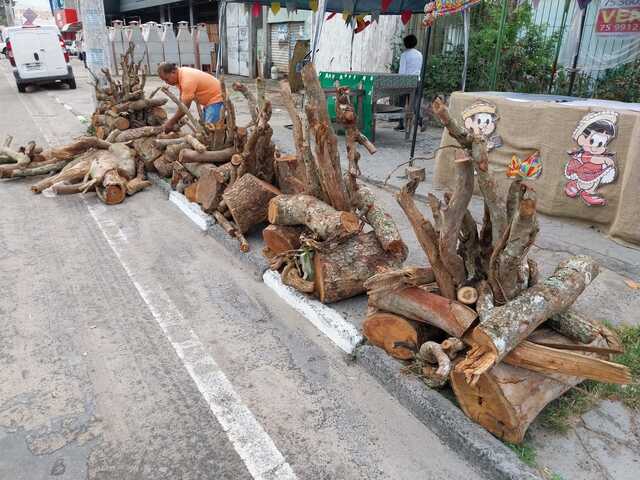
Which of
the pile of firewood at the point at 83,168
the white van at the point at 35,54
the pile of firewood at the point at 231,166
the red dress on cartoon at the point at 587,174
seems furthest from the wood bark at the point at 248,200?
the white van at the point at 35,54

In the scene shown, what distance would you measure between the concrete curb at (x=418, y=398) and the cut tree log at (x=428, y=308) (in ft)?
1.19

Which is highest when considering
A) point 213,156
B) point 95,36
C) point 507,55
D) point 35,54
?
point 95,36

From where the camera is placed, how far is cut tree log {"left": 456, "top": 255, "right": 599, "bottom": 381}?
251 cm

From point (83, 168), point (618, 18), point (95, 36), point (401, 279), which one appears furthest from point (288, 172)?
point (95, 36)

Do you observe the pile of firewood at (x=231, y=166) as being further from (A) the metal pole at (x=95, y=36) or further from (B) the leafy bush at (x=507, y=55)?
(B) the leafy bush at (x=507, y=55)

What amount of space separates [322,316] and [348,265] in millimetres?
468

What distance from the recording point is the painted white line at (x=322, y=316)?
3.52m

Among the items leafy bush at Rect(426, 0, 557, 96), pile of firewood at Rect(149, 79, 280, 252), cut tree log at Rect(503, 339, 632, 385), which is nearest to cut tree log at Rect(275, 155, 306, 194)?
pile of firewood at Rect(149, 79, 280, 252)

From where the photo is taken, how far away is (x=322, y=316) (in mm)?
3807

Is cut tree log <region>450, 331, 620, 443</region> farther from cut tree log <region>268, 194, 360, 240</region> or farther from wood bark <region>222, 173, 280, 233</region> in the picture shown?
wood bark <region>222, 173, 280, 233</region>

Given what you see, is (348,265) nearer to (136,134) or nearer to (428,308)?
(428,308)

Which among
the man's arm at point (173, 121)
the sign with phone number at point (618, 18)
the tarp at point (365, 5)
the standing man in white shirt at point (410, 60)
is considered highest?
the tarp at point (365, 5)

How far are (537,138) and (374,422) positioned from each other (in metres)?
Answer: 4.25

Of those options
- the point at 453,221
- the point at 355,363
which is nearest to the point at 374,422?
the point at 355,363
